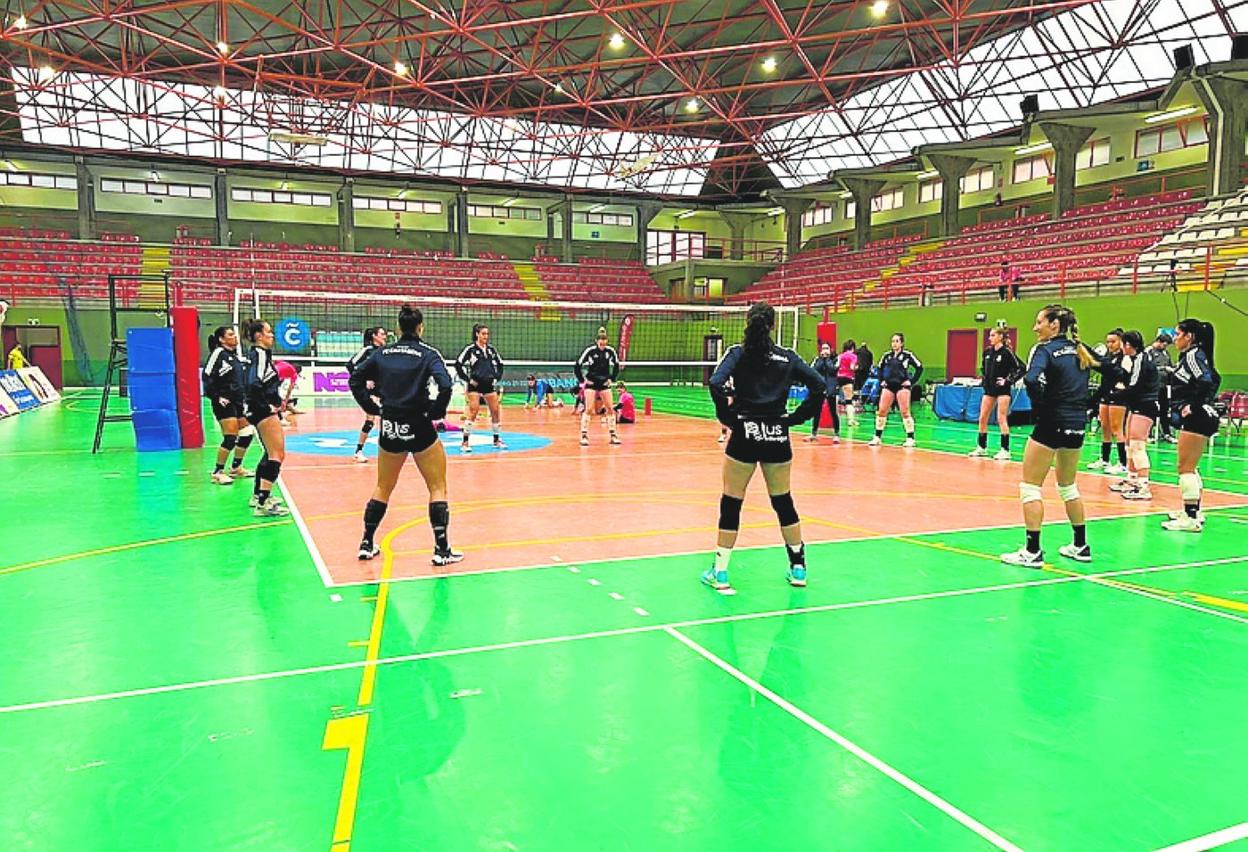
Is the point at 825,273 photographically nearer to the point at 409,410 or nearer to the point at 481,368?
the point at 481,368

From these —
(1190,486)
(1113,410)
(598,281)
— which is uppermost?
(598,281)

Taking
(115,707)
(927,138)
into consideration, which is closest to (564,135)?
(927,138)

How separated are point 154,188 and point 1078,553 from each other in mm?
42710

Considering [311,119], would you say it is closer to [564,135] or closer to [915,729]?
[564,135]

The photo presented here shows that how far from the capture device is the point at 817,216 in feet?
147

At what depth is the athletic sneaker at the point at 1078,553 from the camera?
655 centimetres

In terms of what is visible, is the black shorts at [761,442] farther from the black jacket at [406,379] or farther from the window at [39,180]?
the window at [39,180]

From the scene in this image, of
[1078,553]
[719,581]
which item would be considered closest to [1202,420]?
[1078,553]

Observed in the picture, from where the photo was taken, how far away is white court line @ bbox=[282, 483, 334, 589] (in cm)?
592

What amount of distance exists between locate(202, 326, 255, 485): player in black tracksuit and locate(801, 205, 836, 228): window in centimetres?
3912

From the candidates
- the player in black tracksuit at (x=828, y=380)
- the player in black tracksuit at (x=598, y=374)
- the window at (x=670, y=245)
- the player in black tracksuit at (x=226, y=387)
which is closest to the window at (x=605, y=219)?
the window at (x=670, y=245)

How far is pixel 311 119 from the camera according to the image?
34.5 meters

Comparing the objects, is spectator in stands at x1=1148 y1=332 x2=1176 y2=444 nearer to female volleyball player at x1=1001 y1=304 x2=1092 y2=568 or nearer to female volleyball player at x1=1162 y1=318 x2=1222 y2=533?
female volleyball player at x1=1162 y1=318 x2=1222 y2=533

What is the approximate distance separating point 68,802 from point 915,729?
3.47 m
